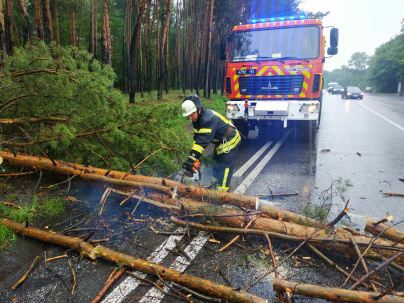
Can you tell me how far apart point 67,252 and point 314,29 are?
742 centimetres

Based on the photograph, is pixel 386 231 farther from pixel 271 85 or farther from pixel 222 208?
pixel 271 85

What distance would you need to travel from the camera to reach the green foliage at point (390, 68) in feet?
162

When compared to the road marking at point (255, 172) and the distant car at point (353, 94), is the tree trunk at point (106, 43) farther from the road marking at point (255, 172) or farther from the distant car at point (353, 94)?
the distant car at point (353, 94)

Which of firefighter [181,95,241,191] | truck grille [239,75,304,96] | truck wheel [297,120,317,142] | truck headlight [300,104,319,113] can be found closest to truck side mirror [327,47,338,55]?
truck grille [239,75,304,96]

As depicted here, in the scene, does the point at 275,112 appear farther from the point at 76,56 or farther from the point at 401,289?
the point at 401,289

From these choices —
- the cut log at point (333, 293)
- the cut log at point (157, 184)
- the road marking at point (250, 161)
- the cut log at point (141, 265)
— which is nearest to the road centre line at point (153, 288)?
the cut log at point (141, 265)

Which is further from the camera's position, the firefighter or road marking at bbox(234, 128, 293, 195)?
road marking at bbox(234, 128, 293, 195)

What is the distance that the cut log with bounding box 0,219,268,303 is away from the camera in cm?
224

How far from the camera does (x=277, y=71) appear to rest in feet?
25.3

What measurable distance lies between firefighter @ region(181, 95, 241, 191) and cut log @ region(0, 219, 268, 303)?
146 cm

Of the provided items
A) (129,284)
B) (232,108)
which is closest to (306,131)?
(232,108)

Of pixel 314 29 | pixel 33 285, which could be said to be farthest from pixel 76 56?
pixel 314 29

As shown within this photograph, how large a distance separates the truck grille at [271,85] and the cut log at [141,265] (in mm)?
6213

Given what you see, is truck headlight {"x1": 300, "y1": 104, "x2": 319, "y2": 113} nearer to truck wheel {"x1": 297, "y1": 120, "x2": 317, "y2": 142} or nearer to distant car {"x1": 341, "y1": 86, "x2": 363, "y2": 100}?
truck wheel {"x1": 297, "y1": 120, "x2": 317, "y2": 142}
